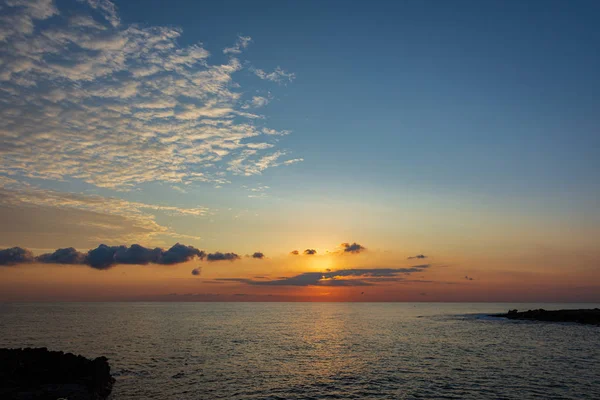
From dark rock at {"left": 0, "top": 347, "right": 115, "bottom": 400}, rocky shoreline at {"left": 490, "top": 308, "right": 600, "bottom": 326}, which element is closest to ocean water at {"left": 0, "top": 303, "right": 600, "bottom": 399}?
dark rock at {"left": 0, "top": 347, "right": 115, "bottom": 400}

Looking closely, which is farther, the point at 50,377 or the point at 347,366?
the point at 347,366

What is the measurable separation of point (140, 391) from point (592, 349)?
78665 millimetres

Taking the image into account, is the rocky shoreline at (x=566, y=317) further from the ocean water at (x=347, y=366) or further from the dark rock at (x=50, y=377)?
the dark rock at (x=50, y=377)

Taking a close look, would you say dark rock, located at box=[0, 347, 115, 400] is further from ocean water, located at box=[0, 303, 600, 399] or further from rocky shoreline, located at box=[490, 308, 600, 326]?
rocky shoreline, located at box=[490, 308, 600, 326]

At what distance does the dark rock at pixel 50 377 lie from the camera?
35594 mm

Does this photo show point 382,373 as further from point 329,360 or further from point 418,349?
point 418,349

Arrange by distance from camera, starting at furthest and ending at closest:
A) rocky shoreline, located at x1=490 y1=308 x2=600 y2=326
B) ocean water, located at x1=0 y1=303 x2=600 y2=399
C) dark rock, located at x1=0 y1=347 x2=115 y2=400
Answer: rocky shoreline, located at x1=490 y1=308 x2=600 y2=326
ocean water, located at x1=0 y1=303 x2=600 y2=399
dark rock, located at x1=0 y1=347 x2=115 y2=400

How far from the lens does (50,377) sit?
4075 centimetres

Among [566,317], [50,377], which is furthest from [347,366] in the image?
Answer: [566,317]

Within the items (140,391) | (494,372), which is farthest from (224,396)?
(494,372)

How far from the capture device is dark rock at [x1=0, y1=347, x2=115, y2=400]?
117ft

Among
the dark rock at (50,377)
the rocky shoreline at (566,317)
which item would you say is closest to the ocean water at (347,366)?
the dark rock at (50,377)

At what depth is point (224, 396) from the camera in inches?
1631

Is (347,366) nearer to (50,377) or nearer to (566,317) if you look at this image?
(50,377)
